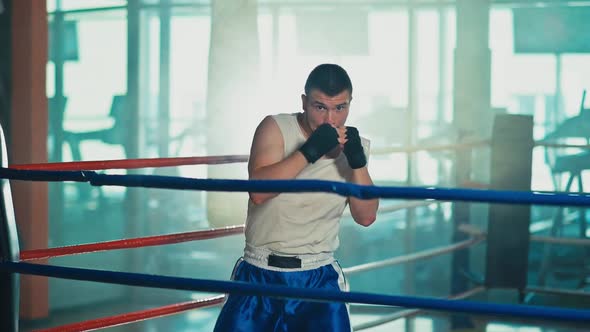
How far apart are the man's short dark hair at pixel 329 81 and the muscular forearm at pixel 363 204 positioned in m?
0.17

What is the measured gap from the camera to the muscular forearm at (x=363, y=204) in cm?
178

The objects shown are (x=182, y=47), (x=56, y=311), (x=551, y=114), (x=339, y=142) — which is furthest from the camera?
(x=551, y=114)

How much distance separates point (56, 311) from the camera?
4.50 m

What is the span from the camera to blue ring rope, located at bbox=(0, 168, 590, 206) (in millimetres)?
1266

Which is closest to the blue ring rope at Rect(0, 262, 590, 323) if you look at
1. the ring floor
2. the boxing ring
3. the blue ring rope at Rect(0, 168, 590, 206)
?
the boxing ring

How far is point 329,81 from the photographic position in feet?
5.83

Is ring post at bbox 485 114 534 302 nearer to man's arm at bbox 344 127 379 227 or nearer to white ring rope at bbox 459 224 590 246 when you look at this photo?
white ring rope at bbox 459 224 590 246

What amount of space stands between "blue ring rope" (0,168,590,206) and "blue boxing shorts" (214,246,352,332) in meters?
0.41

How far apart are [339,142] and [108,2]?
4417 millimetres

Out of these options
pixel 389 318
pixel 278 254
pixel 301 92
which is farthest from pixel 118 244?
pixel 301 92

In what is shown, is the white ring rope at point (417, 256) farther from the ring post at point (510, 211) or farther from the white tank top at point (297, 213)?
the white tank top at point (297, 213)

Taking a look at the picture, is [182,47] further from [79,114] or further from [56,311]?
[56,311]

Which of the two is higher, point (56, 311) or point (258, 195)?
point (258, 195)

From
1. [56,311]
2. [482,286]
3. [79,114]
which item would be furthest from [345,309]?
[79,114]
